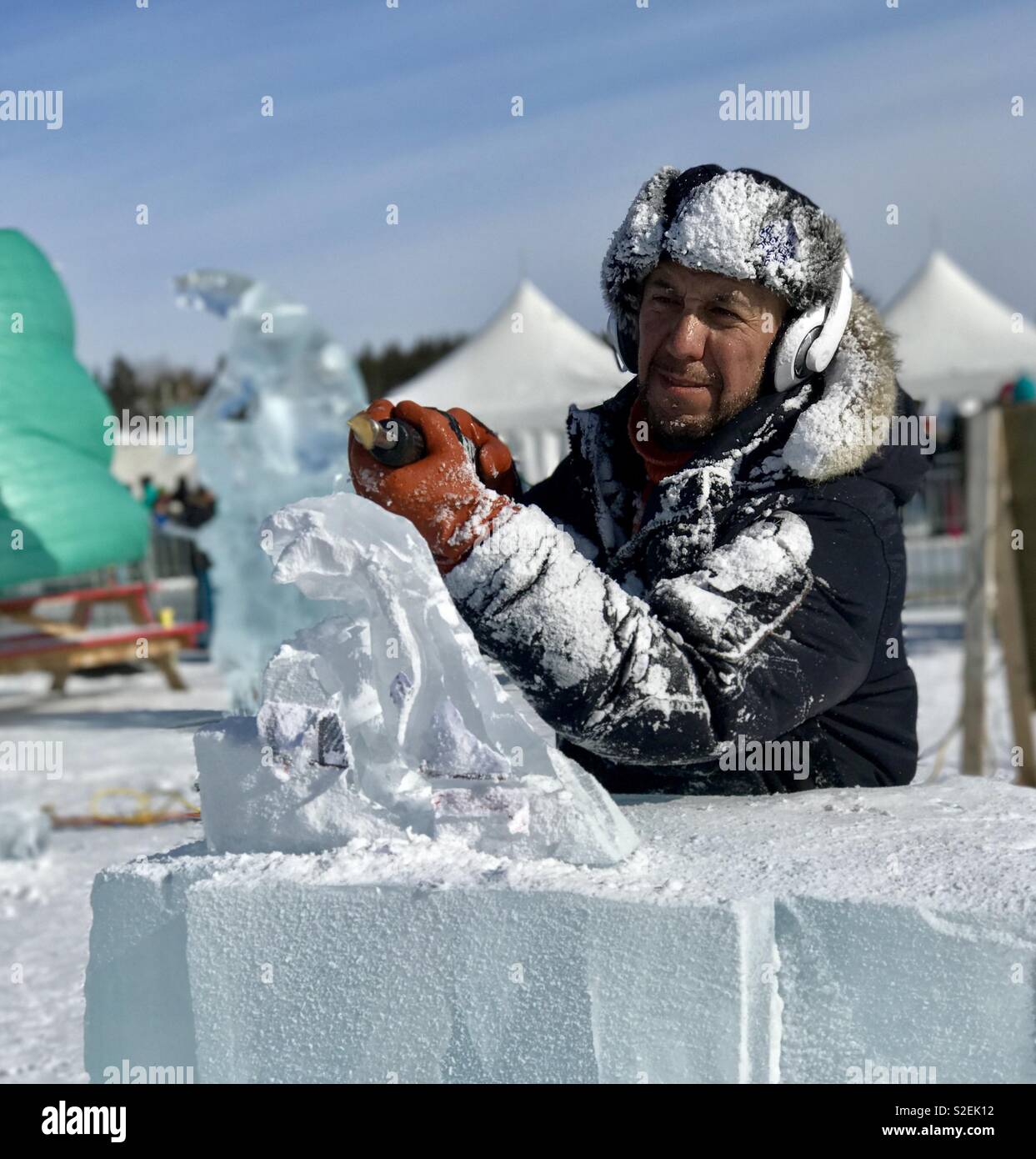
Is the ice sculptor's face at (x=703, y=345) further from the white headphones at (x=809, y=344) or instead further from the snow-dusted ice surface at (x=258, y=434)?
the snow-dusted ice surface at (x=258, y=434)

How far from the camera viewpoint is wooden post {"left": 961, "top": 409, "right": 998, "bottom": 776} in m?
5.25

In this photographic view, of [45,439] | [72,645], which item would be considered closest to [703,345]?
[45,439]

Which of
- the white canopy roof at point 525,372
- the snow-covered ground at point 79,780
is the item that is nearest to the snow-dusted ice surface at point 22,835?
the snow-covered ground at point 79,780

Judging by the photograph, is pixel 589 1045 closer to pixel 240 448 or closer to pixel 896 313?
pixel 240 448

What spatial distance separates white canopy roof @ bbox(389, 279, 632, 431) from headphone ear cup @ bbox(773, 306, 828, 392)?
33.6ft

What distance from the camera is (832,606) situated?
1646 mm

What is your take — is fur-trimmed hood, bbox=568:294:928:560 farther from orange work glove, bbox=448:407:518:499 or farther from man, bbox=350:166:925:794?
orange work glove, bbox=448:407:518:499

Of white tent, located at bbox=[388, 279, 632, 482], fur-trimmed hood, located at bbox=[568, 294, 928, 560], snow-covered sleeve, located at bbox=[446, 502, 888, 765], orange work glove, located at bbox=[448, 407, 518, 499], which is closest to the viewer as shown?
snow-covered sleeve, located at bbox=[446, 502, 888, 765]

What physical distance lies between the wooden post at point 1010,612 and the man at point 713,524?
339 cm

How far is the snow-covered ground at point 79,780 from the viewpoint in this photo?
3260 mm

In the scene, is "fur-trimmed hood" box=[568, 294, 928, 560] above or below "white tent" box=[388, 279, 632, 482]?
below

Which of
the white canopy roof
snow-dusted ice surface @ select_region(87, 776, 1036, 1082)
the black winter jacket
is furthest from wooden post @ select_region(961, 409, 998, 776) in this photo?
the white canopy roof

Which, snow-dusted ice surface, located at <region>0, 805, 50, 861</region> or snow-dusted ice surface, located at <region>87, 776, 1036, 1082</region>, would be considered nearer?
snow-dusted ice surface, located at <region>87, 776, 1036, 1082</region>

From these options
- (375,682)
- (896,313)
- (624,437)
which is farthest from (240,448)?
(896,313)
